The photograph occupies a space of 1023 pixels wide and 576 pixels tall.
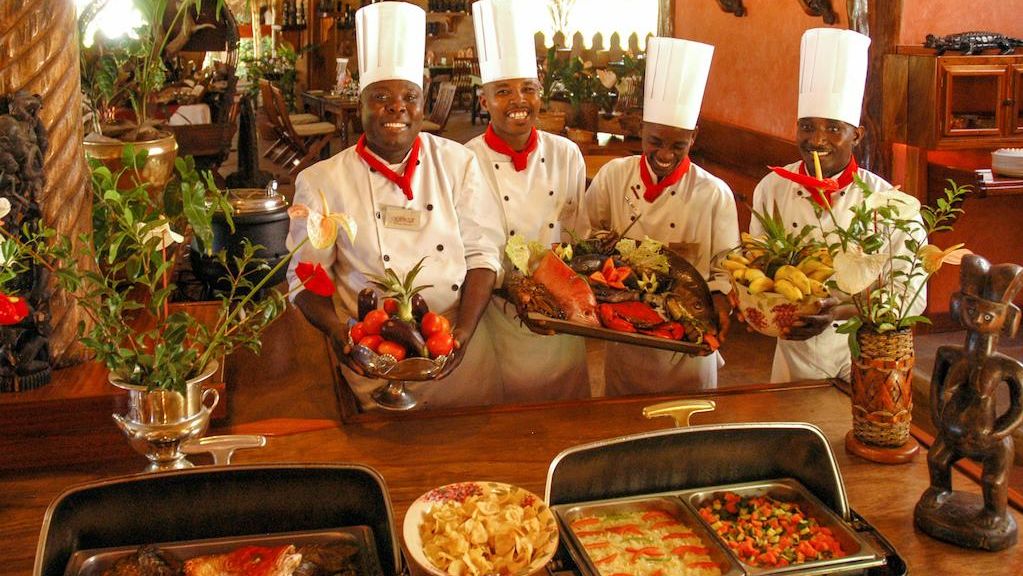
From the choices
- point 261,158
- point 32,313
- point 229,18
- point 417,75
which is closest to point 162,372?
point 32,313

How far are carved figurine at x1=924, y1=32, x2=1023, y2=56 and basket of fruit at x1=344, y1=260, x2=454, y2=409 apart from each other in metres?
2.91

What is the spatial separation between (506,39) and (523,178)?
14.3 inches

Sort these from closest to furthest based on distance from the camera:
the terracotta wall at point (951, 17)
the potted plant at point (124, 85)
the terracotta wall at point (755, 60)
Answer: the potted plant at point (124, 85)
the terracotta wall at point (951, 17)
the terracotta wall at point (755, 60)

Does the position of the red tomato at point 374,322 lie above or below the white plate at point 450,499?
above

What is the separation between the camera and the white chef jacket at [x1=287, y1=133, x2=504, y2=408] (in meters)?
2.25

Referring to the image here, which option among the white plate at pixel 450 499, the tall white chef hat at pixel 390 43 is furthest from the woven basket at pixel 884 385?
the tall white chef hat at pixel 390 43

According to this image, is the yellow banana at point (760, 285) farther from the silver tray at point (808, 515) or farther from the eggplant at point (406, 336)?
the eggplant at point (406, 336)

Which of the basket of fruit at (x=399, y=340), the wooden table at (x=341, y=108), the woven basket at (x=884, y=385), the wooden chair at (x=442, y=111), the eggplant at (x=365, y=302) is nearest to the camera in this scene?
the woven basket at (x=884, y=385)

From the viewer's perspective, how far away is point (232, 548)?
1314mm

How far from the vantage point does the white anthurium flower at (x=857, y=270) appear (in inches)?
62.7

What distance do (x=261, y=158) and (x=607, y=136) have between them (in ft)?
17.5

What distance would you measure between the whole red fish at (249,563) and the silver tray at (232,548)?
0.02 m

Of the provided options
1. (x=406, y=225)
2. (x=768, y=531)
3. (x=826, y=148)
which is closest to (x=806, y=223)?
(x=826, y=148)

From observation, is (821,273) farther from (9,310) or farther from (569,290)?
(9,310)
